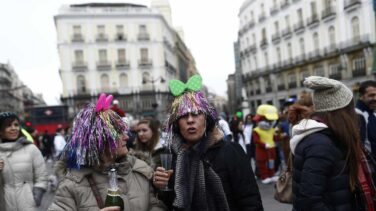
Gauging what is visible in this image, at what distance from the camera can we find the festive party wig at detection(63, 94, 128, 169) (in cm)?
222

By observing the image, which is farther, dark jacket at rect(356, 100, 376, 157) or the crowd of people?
dark jacket at rect(356, 100, 376, 157)

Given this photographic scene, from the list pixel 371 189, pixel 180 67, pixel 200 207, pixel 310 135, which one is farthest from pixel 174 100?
pixel 180 67

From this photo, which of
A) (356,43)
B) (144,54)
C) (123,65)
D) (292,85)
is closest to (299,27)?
(292,85)

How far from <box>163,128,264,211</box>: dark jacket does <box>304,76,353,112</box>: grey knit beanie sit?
599 millimetres

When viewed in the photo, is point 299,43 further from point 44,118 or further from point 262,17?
point 44,118

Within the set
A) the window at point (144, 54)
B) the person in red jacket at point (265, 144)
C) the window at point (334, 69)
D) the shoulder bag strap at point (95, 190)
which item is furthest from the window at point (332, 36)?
the shoulder bag strap at point (95, 190)

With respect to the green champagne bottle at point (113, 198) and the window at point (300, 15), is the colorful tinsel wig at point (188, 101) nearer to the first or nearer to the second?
the green champagne bottle at point (113, 198)

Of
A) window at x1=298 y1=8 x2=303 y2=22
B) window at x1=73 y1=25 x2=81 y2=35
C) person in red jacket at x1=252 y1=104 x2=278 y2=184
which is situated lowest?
person in red jacket at x1=252 y1=104 x2=278 y2=184

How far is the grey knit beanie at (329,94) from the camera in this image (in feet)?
7.66

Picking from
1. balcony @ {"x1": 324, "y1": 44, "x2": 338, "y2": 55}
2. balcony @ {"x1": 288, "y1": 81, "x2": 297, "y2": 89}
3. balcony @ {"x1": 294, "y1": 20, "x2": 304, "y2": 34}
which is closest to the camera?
balcony @ {"x1": 324, "y1": 44, "x2": 338, "y2": 55}

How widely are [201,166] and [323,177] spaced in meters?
0.70

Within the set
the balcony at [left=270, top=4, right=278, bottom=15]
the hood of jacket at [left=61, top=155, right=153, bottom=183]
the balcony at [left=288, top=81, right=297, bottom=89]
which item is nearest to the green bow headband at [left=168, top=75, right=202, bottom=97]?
the hood of jacket at [left=61, top=155, right=153, bottom=183]

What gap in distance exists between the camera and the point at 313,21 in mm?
35188

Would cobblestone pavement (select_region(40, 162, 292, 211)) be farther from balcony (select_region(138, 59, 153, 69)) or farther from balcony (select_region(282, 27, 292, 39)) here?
balcony (select_region(138, 59, 153, 69))
